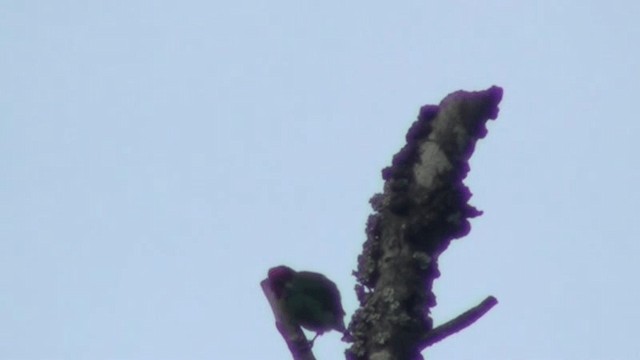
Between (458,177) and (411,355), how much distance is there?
25.5 inches

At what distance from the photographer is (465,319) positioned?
13.9 feet

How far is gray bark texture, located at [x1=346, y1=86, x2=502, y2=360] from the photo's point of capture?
3.73m

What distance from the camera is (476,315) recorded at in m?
4.26

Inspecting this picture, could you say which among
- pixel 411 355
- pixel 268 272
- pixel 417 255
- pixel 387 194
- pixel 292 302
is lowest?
pixel 411 355

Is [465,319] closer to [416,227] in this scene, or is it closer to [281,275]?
[416,227]

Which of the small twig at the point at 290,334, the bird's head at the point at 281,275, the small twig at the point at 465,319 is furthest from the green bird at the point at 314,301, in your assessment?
the small twig at the point at 465,319

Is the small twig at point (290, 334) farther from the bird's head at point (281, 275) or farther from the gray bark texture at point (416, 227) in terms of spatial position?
the bird's head at point (281, 275)

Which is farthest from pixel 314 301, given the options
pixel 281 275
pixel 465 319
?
pixel 465 319

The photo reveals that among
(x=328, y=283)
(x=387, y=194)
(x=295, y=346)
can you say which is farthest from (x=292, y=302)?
(x=387, y=194)

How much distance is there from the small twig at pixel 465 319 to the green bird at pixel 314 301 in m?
5.92

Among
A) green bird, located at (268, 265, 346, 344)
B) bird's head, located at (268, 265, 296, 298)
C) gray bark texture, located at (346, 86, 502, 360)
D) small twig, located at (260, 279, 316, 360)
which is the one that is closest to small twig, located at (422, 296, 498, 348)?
gray bark texture, located at (346, 86, 502, 360)

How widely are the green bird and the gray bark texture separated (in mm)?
6165

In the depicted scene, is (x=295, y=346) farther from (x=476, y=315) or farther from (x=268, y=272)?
(x=268, y=272)

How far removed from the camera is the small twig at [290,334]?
463 centimetres
